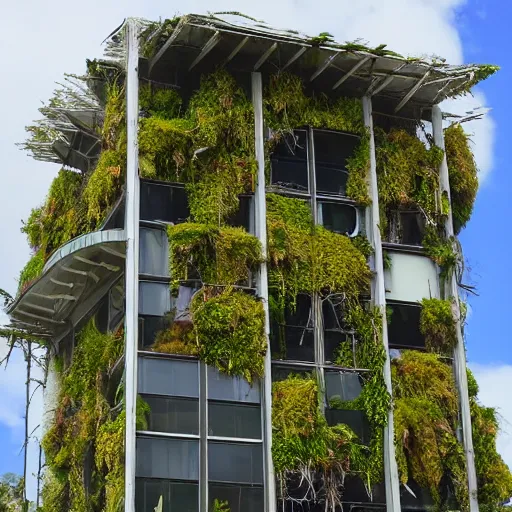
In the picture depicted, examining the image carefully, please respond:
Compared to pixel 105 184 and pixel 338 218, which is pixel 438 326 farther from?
pixel 105 184

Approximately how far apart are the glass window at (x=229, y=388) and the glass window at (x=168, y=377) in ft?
1.26

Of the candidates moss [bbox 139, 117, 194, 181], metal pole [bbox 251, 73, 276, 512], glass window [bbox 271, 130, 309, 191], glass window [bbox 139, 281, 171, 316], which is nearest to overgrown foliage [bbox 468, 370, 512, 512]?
metal pole [bbox 251, 73, 276, 512]

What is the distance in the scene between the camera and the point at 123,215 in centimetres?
3294

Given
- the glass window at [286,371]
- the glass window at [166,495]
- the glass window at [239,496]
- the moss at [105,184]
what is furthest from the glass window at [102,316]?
the glass window at [239,496]

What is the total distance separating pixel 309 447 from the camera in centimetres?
3012

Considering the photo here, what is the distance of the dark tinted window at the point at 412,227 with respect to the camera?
34.8 metres

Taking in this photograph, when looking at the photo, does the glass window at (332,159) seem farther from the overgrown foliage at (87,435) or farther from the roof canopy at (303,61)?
the overgrown foliage at (87,435)

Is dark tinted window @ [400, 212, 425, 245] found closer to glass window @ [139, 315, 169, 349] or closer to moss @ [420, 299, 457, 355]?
moss @ [420, 299, 457, 355]

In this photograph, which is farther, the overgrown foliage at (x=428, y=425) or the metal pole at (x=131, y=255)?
the overgrown foliage at (x=428, y=425)

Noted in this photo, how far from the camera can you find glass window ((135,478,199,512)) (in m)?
28.5

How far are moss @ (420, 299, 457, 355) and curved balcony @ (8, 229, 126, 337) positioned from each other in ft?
28.4

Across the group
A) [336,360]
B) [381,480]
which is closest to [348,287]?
[336,360]

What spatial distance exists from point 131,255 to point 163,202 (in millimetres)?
2054

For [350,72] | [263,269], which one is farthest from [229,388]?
[350,72]
